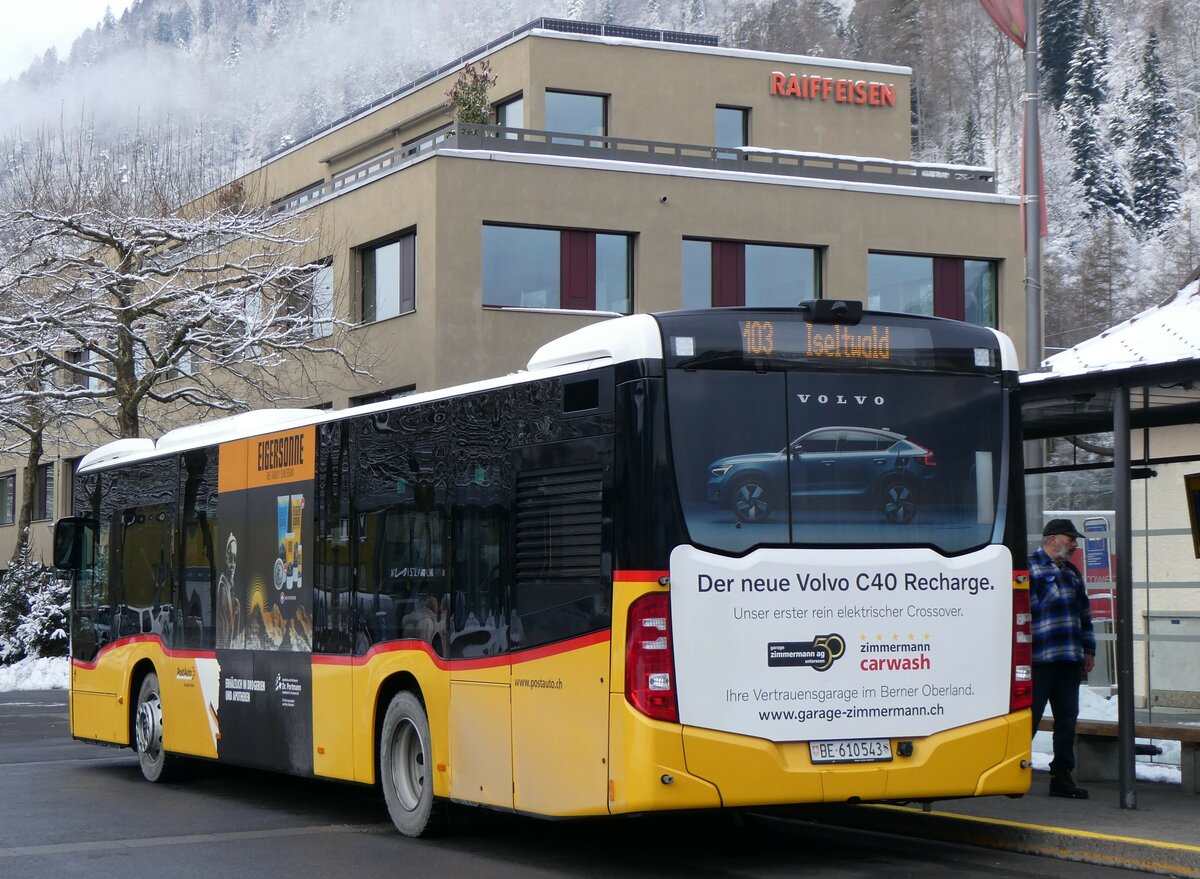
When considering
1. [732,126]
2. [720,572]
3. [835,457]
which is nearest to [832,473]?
[835,457]

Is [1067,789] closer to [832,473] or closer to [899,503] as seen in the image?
[899,503]

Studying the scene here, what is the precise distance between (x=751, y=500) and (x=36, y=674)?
28127 mm

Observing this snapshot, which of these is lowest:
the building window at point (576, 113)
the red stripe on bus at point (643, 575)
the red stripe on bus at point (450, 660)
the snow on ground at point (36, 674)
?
the snow on ground at point (36, 674)

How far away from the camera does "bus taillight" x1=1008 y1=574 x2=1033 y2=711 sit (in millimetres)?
9703

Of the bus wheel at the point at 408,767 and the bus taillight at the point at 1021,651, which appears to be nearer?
the bus taillight at the point at 1021,651

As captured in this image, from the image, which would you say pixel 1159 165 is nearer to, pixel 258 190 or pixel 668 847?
pixel 258 190

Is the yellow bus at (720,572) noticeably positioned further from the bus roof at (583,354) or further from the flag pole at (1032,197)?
the flag pole at (1032,197)

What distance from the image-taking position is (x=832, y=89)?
45562mm

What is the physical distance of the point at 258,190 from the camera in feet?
147

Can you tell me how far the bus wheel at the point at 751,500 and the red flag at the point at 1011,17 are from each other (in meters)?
9.33

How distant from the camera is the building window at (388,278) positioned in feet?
117

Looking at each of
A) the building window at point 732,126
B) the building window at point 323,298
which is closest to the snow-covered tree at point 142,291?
the building window at point 323,298

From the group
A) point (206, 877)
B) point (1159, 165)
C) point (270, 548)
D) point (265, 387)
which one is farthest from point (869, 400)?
point (1159, 165)

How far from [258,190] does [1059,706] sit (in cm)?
3598
